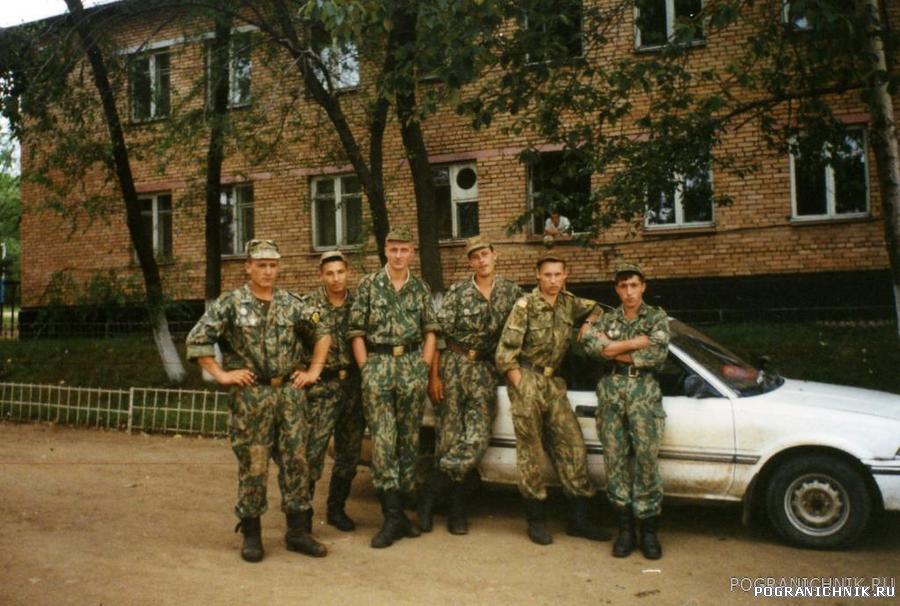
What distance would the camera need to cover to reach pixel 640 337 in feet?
17.2

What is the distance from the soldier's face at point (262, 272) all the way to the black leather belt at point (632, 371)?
2347mm

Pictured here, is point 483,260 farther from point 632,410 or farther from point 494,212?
point 494,212

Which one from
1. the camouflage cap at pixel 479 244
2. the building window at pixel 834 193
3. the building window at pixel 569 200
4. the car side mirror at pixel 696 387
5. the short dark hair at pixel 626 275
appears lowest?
the car side mirror at pixel 696 387

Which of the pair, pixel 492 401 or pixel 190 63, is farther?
pixel 190 63

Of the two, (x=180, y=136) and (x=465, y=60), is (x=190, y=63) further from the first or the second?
(x=465, y=60)

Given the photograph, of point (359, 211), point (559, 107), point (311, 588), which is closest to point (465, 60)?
point (559, 107)

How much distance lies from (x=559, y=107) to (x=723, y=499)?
14.9 ft

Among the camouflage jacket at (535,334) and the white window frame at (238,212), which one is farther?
the white window frame at (238,212)

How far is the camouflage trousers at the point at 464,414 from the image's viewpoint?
559 cm

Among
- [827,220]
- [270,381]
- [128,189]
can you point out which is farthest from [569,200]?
[128,189]

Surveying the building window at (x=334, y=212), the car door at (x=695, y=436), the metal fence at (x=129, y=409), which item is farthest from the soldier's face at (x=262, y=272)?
the building window at (x=334, y=212)

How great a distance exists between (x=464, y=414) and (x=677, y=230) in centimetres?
945

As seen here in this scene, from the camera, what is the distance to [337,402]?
18.5 feet

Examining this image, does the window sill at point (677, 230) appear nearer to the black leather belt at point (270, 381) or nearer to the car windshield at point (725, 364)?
the car windshield at point (725, 364)
